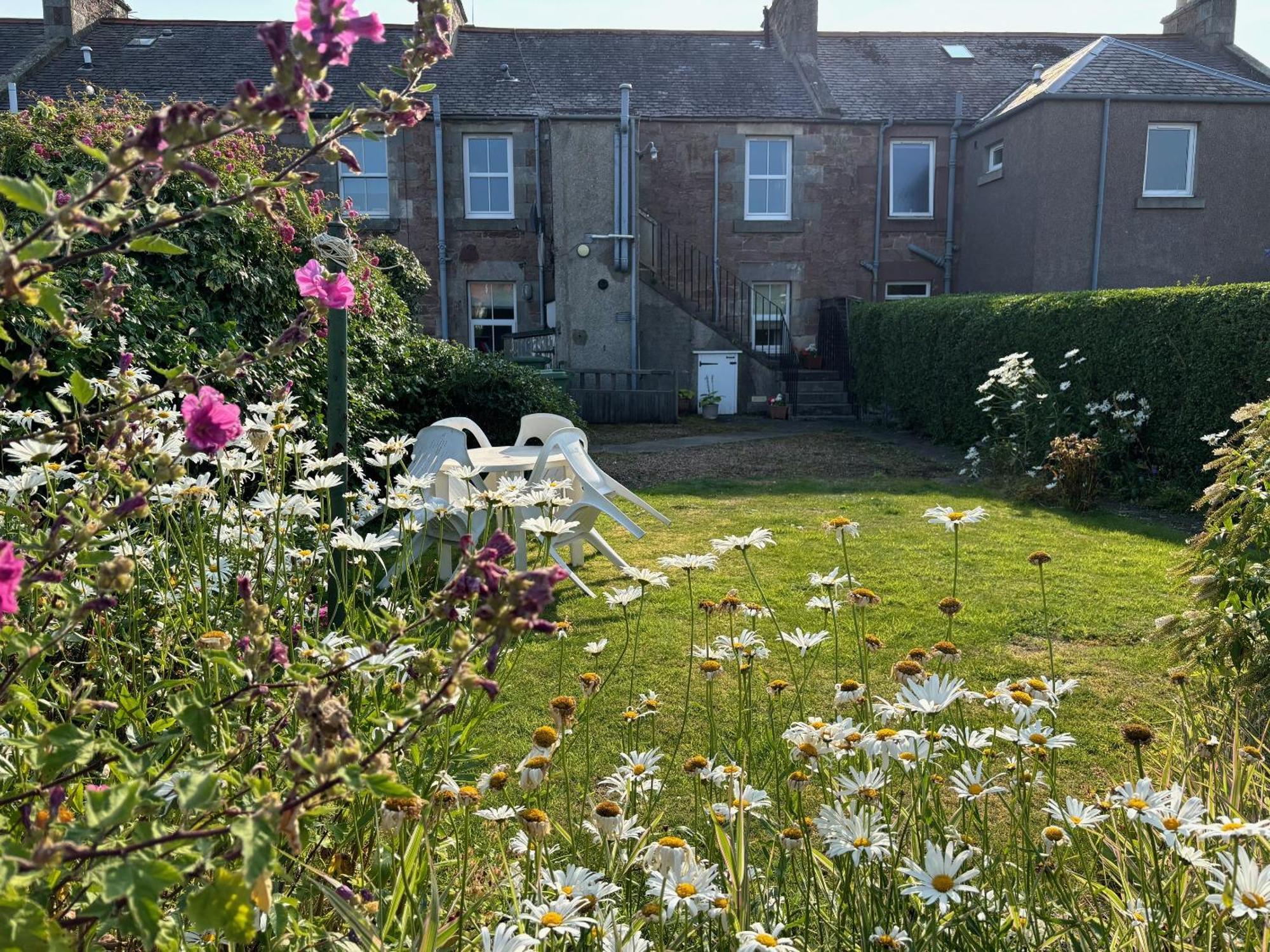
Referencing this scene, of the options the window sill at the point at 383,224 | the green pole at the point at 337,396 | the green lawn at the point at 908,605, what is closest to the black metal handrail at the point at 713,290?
the window sill at the point at 383,224

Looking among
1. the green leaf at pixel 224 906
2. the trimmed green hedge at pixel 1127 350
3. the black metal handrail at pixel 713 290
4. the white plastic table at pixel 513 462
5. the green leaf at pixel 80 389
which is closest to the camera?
the green leaf at pixel 224 906

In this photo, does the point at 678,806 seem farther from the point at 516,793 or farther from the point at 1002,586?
the point at 1002,586

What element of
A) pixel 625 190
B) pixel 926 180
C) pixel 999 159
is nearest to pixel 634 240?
pixel 625 190

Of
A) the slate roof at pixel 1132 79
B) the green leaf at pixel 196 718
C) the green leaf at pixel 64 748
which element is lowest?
the green leaf at pixel 64 748

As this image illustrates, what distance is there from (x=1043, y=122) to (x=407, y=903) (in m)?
17.6

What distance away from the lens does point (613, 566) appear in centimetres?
655

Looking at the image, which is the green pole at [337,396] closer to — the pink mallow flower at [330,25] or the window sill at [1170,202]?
the pink mallow flower at [330,25]

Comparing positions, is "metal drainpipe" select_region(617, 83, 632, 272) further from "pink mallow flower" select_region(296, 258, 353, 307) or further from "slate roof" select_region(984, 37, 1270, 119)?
"pink mallow flower" select_region(296, 258, 353, 307)

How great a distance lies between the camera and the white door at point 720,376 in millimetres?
16797

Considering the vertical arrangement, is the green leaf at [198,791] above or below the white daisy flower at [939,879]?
above

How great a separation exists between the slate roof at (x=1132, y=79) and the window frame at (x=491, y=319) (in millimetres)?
9255

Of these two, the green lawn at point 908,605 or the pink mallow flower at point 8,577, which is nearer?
the pink mallow flower at point 8,577

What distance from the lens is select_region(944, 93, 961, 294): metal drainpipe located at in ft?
61.8

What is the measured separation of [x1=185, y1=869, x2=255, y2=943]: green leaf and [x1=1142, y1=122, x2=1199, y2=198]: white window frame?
751 inches
